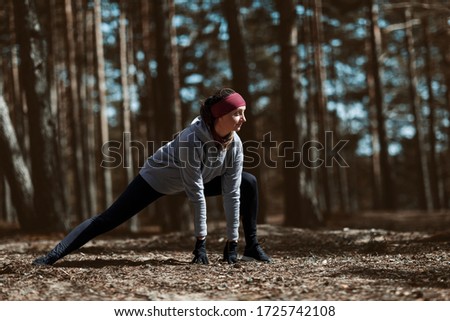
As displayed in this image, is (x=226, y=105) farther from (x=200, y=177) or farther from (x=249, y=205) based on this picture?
(x=249, y=205)

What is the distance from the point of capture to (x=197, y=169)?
5.32m

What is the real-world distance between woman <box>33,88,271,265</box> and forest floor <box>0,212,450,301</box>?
312 mm

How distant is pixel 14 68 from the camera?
73.5 ft

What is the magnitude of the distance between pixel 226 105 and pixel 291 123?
7110 mm

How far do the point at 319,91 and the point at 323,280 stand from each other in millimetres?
17199

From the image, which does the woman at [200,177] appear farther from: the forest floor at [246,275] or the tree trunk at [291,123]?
the tree trunk at [291,123]

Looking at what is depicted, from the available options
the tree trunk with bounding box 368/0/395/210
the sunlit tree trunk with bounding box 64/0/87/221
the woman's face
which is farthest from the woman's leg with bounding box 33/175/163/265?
the tree trunk with bounding box 368/0/395/210

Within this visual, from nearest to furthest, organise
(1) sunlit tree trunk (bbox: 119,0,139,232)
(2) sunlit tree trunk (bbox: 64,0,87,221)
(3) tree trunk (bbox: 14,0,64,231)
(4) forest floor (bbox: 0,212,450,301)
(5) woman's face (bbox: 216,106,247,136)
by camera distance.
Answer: (4) forest floor (bbox: 0,212,450,301) < (5) woman's face (bbox: 216,106,247,136) < (3) tree trunk (bbox: 14,0,64,231) < (1) sunlit tree trunk (bbox: 119,0,139,232) < (2) sunlit tree trunk (bbox: 64,0,87,221)

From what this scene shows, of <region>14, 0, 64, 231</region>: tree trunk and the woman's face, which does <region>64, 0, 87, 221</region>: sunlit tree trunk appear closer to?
<region>14, 0, 64, 231</region>: tree trunk

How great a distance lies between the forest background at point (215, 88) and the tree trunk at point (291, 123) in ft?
0.08

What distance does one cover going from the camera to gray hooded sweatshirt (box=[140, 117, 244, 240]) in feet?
17.4
